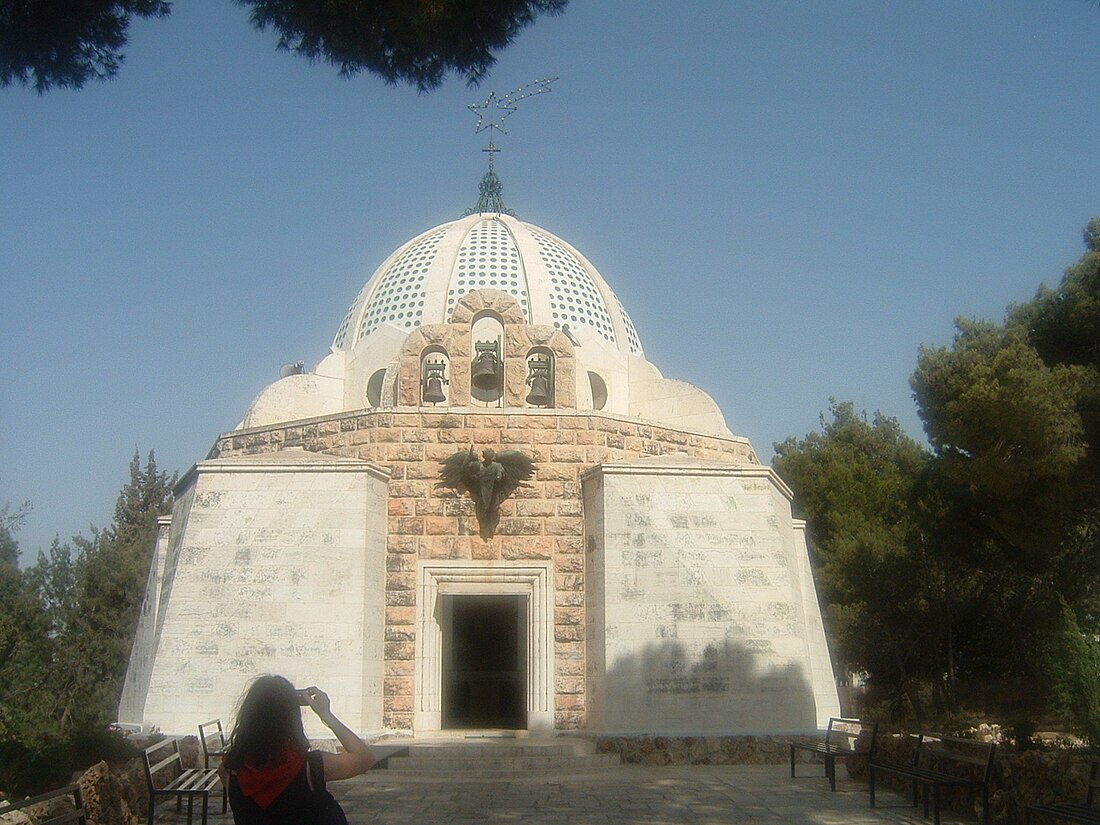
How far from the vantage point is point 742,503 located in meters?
10.4

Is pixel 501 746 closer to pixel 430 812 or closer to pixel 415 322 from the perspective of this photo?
pixel 430 812

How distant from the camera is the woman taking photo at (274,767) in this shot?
247cm

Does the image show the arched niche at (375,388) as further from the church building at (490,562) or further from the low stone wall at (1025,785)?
the low stone wall at (1025,785)

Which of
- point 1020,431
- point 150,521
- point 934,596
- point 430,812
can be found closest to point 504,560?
point 430,812

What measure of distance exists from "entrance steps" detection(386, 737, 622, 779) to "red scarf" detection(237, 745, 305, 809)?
6219mm

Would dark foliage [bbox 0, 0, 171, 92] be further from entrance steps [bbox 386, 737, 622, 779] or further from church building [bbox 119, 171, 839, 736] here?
entrance steps [bbox 386, 737, 622, 779]

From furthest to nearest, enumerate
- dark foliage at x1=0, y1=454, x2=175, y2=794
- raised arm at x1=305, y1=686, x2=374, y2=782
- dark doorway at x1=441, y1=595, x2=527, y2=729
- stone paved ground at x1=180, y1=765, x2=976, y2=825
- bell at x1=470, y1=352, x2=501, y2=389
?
1. dark foliage at x1=0, y1=454, x2=175, y2=794
2. dark doorway at x1=441, y1=595, x2=527, y2=729
3. bell at x1=470, y1=352, x2=501, y2=389
4. stone paved ground at x1=180, y1=765, x2=976, y2=825
5. raised arm at x1=305, y1=686, x2=374, y2=782

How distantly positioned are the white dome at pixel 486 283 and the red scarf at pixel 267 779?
465 inches

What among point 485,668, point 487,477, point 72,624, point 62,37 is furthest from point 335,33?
point 72,624

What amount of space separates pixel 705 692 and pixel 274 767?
25.2ft

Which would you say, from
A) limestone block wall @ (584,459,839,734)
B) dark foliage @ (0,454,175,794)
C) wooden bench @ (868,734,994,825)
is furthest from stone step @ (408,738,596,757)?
dark foliage @ (0,454,175,794)

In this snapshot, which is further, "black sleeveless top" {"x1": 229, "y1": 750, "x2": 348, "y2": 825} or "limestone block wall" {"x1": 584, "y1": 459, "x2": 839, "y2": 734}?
"limestone block wall" {"x1": 584, "y1": 459, "x2": 839, "y2": 734}

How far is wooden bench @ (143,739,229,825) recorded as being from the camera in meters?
5.82

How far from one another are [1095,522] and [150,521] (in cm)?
1981
